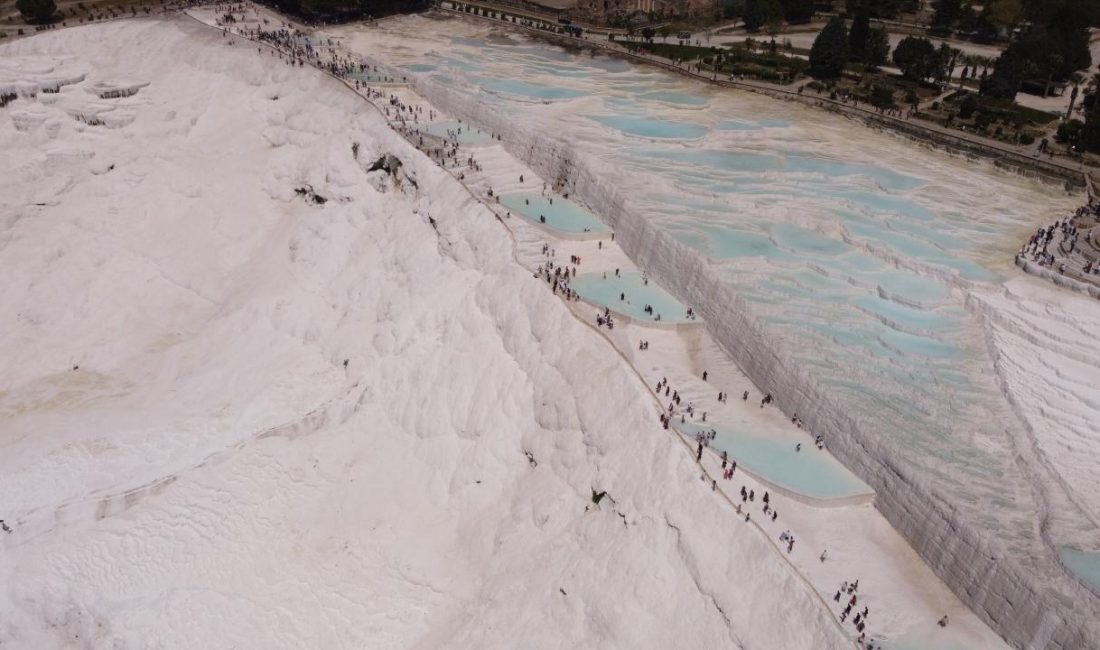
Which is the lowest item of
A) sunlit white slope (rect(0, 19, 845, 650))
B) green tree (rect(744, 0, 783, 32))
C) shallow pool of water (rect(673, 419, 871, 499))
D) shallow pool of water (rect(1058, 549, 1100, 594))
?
sunlit white slope (rect(0, 19, 845, 650))

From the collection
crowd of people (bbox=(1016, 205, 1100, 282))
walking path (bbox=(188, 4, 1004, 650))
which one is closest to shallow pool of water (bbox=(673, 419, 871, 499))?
walking path (bbox=(188, 4, 1004, 650))

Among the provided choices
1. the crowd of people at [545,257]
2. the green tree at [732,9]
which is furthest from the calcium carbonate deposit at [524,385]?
the green tree at [732,9]

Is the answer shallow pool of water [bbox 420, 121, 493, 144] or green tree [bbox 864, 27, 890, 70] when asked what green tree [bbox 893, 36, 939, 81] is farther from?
shallow pool of water [bbox 420, 121, 493, 144]

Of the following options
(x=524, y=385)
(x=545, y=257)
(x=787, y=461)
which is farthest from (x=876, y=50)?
(x=787, y=461)

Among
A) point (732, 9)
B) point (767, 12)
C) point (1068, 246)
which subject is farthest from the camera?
point (732, 9)

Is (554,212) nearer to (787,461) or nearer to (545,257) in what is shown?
(545,257)

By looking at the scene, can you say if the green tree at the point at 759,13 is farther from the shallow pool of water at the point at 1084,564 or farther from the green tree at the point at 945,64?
the shallow pool of water at the point at 1084,564
